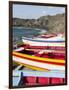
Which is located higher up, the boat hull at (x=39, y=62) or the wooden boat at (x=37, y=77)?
the boat hull at (x=39, y=62)

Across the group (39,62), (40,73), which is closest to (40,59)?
(39,62)

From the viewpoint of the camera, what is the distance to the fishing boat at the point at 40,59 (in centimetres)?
248

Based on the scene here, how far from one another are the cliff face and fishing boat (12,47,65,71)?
273 millimetres

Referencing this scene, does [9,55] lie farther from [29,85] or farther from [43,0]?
[43,0]

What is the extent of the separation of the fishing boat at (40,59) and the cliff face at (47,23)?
10.8 inches

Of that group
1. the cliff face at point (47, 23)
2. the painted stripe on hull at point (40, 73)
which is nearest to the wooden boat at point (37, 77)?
the painted stripe on hull at point (40, 73)

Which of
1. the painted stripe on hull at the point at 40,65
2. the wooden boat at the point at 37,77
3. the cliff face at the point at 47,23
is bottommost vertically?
the wooden boat at the point at 37,77

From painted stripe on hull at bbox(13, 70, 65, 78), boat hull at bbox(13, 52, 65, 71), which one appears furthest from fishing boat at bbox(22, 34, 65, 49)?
painted stripe on hull at bbox(13, 70, 65, 78)

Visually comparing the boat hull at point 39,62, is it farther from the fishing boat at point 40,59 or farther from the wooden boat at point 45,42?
the wooden boat at point 45,42

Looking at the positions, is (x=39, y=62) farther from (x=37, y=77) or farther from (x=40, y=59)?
(x=37, y=77)

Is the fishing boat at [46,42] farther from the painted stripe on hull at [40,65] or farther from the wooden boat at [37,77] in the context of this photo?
the wooden boat at [37,77]

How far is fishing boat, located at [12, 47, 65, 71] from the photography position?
2.48m

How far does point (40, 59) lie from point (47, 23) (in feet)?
1.38

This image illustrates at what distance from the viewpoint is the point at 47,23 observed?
2.56m
